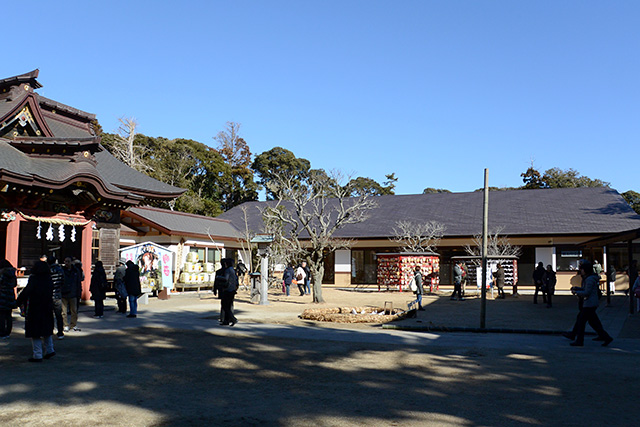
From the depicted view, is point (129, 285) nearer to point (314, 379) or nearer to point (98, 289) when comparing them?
point (98, 289)

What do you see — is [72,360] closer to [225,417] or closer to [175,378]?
[175,378]

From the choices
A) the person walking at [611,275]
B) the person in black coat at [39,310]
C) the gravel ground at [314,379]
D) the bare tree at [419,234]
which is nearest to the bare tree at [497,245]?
the bare tree at [419,234]

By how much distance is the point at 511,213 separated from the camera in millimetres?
34500

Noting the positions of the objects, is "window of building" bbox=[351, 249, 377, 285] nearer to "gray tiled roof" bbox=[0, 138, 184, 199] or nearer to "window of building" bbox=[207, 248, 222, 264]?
"window of building" bbox=[207, 248, 222, 264]

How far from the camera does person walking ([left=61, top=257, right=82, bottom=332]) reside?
1086cm

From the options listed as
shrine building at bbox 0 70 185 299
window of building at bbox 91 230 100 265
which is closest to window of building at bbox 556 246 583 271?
shrine building at bbox 0 70 185 299

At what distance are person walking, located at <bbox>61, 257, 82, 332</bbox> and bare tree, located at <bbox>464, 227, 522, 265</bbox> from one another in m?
23.2

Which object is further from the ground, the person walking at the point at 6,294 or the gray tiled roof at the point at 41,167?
the gray tiled roof at the point at 41,167

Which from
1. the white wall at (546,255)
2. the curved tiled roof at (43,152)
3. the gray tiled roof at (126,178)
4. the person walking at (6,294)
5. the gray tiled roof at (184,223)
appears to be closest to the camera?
the person walking at (6,294)

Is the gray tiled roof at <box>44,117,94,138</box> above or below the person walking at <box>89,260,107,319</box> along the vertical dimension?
above

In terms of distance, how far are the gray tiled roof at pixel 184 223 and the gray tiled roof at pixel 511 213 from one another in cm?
435

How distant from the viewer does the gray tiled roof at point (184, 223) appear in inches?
1041

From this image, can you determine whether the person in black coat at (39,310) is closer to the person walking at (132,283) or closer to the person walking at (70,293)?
the person walking at (70,293)

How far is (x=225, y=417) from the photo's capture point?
543 centimetres
